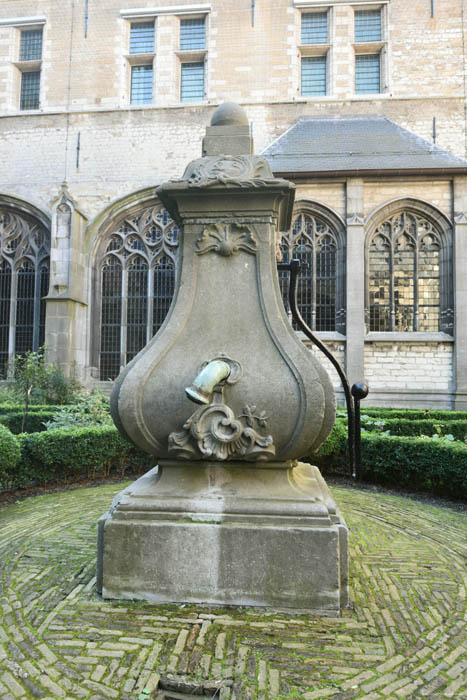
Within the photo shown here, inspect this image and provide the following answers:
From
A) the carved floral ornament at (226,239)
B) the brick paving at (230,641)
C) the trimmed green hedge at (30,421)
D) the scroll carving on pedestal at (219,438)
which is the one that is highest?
the carved floral ornament at (226,239)

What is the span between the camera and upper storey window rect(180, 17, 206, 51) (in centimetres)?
1577

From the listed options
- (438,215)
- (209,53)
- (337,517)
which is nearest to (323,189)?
(438,215)

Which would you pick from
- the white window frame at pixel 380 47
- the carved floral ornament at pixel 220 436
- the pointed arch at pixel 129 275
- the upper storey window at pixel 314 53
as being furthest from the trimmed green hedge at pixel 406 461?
the upper storey window at pixel 314 53

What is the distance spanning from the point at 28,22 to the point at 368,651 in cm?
2112

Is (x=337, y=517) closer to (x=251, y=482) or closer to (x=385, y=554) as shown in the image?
(x=251, y=482)

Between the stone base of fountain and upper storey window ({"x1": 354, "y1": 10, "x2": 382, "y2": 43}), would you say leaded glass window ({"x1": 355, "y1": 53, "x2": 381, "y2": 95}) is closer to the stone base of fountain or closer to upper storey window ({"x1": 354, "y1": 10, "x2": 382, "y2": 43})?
upper storey window ({"x1": 354, "y1": 10, "x2": 382, "y2": 43})

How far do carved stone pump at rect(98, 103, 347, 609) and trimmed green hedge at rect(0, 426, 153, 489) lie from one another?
10.3ft

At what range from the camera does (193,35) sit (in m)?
15.8

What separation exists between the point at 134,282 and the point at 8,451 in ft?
34.6

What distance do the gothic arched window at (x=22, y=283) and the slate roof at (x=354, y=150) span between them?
8439 millimetres

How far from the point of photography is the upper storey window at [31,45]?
53.9 ft

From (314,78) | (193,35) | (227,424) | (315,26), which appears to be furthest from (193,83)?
(227,424)

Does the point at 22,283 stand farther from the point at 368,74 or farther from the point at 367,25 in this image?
the point at 367,25

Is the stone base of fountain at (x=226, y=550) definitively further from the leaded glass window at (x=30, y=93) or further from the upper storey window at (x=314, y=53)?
the leaded glass window at (x=30, y=93)
